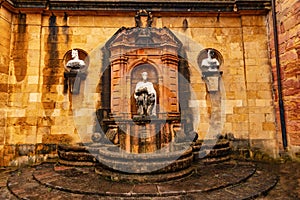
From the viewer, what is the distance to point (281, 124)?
6.24 m

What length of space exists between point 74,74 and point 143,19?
301cm

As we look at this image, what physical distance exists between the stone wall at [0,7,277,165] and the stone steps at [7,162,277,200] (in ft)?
5.74

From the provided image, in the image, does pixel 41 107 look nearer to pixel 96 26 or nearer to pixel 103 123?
pixel 103 123

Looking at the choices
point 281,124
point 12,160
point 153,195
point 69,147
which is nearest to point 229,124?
point 281,124

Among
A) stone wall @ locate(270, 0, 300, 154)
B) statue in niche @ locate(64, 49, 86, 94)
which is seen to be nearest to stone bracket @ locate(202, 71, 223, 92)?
stone wall @ locate(270, 0, 300, 154)

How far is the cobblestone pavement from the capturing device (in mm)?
3557

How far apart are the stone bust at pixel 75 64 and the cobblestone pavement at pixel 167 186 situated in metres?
Answer: 3.23

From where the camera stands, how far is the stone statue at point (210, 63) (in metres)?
6.89

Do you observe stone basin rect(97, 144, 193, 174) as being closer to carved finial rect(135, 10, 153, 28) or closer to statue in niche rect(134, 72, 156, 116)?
statue in niche rect(134, 72, 156, 116)

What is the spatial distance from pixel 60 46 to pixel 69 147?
3.44m

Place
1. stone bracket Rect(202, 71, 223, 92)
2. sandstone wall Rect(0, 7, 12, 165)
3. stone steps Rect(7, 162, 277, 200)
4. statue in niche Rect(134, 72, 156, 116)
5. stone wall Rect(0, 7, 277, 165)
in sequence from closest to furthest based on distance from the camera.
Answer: stone steps Rect(7, 162, 277, 200) < statue in niche Rect(134, 72, 156, 116) < sandstone wall Rect(0, 7, 12, 165) < stone wall Rect(0, 7, 277, 165) < stone bracket Rect(202, 71, 223, 92)

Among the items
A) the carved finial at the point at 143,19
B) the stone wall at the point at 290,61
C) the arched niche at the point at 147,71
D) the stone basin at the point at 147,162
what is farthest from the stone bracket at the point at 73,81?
the stone wall at the point at 290,61

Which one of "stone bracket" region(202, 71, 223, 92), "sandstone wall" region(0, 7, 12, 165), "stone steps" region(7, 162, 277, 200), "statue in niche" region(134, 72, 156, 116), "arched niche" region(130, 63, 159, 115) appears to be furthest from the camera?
"stone bracket" region(202, 71, 223, 92)

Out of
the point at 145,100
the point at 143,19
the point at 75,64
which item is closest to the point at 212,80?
the point at 145,100
